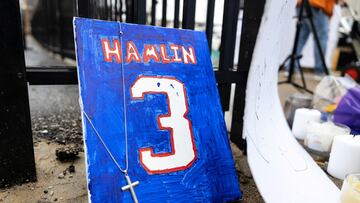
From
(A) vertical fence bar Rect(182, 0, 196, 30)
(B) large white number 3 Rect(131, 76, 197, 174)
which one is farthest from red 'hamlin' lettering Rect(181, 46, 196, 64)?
(A) vertical fence bar Rect(182, 0, 196, 30)

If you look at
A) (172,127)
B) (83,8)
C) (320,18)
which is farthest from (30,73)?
(320,18)

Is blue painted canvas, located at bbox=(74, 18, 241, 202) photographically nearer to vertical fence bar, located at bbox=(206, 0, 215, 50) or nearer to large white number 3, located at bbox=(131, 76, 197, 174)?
large white number 3, located at bbox=(131, 76, 197, 174)

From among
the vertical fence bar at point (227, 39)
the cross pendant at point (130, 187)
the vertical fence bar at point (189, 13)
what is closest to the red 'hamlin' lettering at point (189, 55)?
the vertical fence bar at point (189, 13)

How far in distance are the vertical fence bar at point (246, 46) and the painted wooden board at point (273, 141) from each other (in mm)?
42

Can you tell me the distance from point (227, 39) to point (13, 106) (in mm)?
959

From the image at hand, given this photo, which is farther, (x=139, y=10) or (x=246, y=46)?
(x=246, y=46)

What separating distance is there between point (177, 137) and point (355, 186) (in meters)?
0.59

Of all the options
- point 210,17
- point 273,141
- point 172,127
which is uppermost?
point 210,17

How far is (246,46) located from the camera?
1.34 m

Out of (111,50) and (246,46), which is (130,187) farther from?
(246,46)

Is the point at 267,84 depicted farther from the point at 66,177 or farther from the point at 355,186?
the point at 66,177

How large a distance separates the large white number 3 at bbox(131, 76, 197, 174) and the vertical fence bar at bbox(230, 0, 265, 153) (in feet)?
1.67

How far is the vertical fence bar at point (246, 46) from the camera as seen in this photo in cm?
129

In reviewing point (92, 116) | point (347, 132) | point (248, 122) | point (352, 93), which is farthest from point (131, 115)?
point (352, 93)
